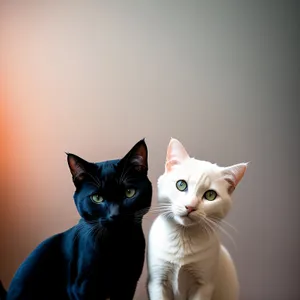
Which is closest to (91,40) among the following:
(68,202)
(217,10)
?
(217,10)

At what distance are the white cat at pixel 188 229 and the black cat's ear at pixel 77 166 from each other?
176 mm

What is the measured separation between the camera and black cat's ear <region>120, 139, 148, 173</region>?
3.08 ft

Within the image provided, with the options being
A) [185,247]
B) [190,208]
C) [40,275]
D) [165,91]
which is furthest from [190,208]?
[165,91]

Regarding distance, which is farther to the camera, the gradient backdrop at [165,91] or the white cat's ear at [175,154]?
the gradient backdrop at [165,91]

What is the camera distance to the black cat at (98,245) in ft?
2.95

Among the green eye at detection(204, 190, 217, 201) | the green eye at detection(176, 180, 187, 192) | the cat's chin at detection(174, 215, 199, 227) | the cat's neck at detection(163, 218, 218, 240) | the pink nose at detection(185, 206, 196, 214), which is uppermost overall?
the green eye at detection(176, 180, 187, 192)

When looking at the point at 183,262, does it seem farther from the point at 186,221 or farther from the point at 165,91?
the point at 165,91

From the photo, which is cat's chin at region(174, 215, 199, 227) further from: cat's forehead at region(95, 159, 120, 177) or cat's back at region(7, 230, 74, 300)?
cat's back at region(7, 230, 74, 300)

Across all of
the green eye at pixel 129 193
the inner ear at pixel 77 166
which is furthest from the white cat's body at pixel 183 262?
the inner ear at pixel 77 166

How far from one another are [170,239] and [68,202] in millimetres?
494

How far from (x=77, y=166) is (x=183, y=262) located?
0.31 metres

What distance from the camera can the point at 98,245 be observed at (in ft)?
2.97

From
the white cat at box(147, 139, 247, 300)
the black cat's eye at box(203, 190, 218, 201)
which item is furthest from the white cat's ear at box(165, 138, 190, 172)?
the black cat's eye at box(203, 190, 218, 201)

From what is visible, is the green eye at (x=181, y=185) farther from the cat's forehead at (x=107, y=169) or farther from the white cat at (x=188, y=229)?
the cat's forehead at (x=107, y=169)
